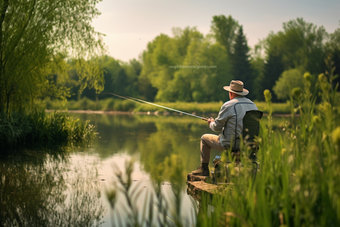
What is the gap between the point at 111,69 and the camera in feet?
251

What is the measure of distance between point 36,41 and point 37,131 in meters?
2.81

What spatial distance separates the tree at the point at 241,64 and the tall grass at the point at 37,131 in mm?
44699

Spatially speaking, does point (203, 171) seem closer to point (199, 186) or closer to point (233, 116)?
point (199, 186)

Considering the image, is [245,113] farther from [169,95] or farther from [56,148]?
[169,95]

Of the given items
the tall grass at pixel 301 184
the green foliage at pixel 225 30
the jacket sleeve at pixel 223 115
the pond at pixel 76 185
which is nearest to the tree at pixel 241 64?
the green foliage at pixel 225 30

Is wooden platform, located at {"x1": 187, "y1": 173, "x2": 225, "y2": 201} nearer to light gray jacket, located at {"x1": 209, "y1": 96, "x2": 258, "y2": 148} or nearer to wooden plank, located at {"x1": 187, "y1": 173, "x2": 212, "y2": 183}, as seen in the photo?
wooden plank, located at {"x1": 187, "y1": 173, "x2": 212, "y2": 183}

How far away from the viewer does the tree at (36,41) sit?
10.6 m

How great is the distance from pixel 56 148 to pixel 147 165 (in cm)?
354

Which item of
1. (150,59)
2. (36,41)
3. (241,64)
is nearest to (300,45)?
(241,64)

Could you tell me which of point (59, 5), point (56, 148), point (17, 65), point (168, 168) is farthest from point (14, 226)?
point (59, 5)

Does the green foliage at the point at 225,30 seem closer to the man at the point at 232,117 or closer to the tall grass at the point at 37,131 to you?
the tall grass at the point at 37,131

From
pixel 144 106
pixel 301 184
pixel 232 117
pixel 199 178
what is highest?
pixel 232 117

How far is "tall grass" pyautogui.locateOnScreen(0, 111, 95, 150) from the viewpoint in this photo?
1045cm

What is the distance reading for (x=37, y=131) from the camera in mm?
11594
